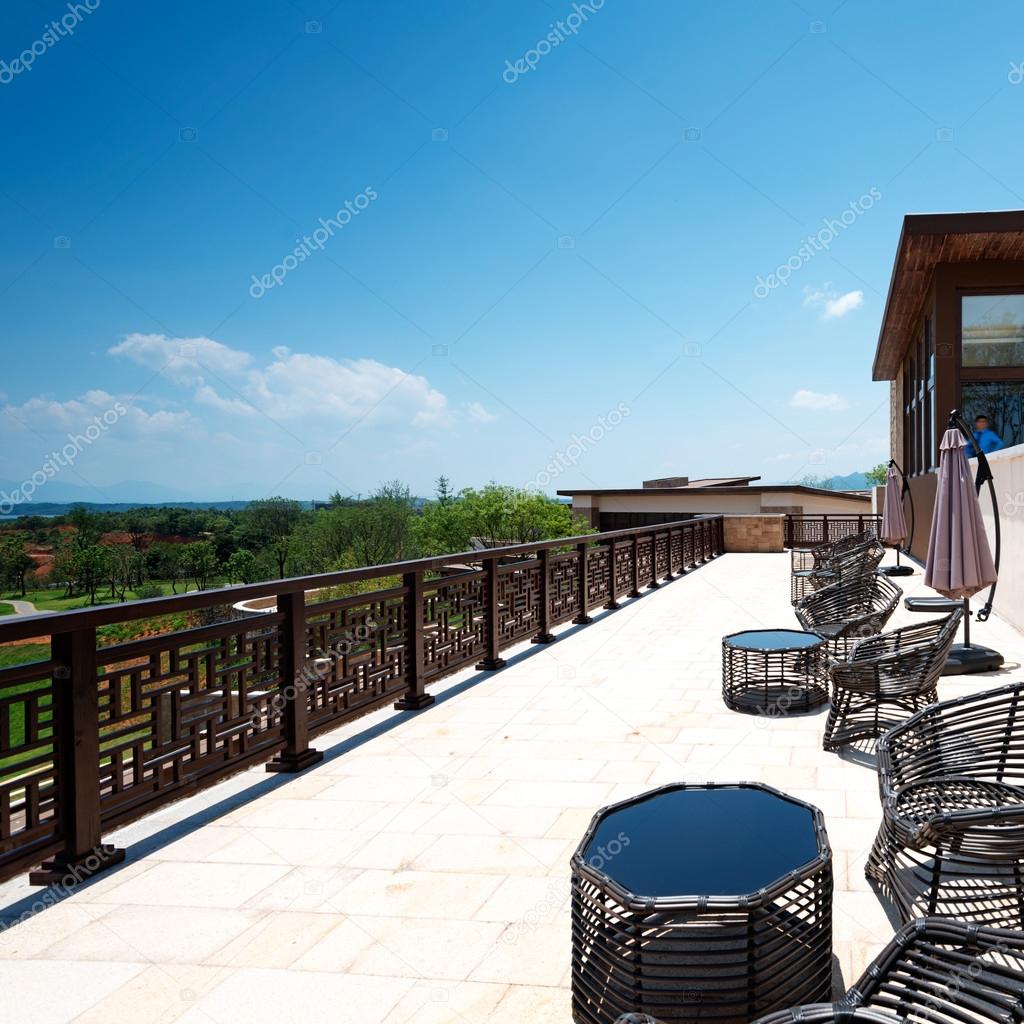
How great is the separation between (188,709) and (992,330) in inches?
493

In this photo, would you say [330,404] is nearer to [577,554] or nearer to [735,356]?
[735,356]

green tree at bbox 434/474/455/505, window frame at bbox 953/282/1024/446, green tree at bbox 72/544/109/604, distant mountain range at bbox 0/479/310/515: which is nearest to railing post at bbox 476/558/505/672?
distant mountain range at bbox 0/479/310/515

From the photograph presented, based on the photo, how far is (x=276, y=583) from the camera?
3.90 m

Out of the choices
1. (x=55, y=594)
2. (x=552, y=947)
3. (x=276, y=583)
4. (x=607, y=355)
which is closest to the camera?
(x=552, y=947)

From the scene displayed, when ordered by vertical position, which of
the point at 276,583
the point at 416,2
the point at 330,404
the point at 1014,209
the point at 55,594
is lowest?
the point at 55,594

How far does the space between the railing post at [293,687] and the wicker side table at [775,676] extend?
9.18 ft

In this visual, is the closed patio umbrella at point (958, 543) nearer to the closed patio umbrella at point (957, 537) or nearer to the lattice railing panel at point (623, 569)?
the closed patio umbrella at point (957, 537)

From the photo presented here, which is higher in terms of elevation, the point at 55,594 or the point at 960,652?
the point at 960,652

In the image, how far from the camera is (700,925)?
180cm

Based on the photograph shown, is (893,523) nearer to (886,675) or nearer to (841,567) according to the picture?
(841,567)

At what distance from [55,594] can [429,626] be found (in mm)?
72208

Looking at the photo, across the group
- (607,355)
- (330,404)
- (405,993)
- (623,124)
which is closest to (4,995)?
(405,993)

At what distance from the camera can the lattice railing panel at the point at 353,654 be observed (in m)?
4.29

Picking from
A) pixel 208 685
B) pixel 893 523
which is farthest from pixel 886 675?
pixel 893 523
